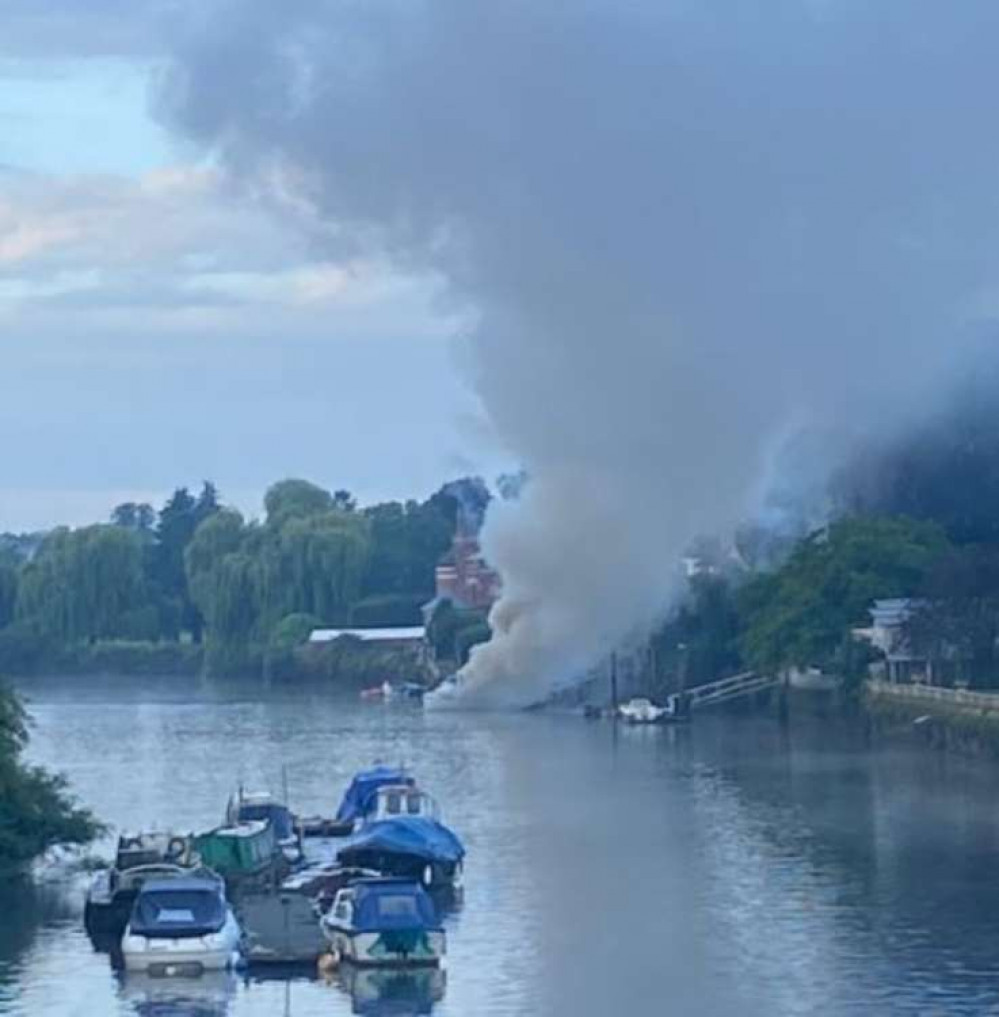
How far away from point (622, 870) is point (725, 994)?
8700mm

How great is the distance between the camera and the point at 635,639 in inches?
2717

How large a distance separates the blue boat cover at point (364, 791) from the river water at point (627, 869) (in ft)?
3.38

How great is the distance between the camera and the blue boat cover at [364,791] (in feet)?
129

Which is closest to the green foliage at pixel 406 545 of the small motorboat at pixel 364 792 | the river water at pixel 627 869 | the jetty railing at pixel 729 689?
the jetty railing at pixel 729 689

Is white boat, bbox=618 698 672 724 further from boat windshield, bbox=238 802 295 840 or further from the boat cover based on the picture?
the boat cover

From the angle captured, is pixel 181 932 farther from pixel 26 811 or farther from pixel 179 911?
pixel 26 811

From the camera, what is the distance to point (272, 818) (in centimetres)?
3703

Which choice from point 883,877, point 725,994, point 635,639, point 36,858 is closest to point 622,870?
point 883,877

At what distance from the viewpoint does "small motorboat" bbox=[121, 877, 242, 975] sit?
2759cm

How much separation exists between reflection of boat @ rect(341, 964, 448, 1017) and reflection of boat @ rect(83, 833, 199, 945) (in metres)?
2.81

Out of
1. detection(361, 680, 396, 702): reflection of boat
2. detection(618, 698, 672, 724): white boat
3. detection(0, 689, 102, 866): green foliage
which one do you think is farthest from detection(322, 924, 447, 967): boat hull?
detection(361, 680, 396, 702): reflection of boat

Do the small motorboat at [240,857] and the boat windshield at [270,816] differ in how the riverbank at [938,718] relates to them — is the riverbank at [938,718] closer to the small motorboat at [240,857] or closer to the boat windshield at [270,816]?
the boat windshield at [270,816]

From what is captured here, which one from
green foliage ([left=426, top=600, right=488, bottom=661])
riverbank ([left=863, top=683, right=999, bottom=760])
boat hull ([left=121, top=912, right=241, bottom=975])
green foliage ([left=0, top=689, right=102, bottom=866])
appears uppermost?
green foliage ([left=426, top=600, right=488, bottom=661])

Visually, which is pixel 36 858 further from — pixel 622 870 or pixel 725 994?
pixel 725 994
